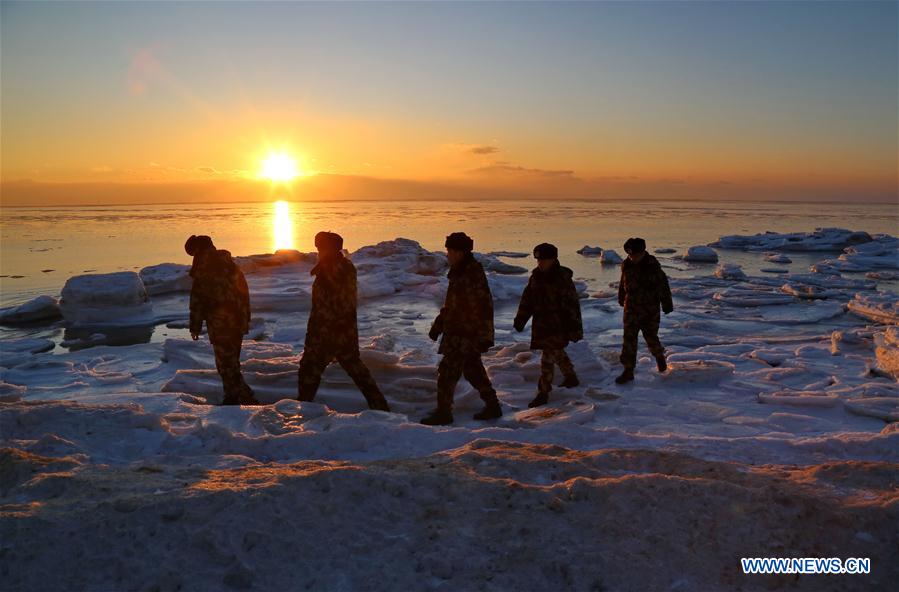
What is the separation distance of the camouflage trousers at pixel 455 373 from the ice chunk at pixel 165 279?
1342 cm

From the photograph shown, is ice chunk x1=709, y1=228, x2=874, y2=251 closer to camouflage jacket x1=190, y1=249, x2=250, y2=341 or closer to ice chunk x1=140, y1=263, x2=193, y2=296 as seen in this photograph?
ice chunk x1=140, y1=263, x2=193, y2=296

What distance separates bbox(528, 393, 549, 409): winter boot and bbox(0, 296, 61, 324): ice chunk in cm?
1198

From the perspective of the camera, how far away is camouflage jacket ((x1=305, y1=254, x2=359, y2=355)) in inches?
217

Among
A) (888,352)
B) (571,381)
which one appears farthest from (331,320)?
(888,352)

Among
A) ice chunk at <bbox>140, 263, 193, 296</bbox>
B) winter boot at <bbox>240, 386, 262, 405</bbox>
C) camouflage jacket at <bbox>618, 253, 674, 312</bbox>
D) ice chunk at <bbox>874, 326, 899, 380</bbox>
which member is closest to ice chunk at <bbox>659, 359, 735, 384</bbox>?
camouflage jacket at <bbox>618, 253, 674, 312</bbox>

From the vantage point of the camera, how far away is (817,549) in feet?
8.27

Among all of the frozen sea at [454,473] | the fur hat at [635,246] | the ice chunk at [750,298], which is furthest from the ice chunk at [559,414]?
the ice chunk at [750,298]

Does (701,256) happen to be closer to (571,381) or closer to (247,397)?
(571,381)

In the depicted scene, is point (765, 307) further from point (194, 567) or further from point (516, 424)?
point (194, 567)

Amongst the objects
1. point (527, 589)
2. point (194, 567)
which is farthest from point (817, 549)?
point (194, 567)

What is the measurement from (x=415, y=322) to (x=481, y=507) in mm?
9872

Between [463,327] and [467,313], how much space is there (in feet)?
0.45

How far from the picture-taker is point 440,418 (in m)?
5.53

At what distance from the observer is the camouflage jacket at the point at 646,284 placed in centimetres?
666
